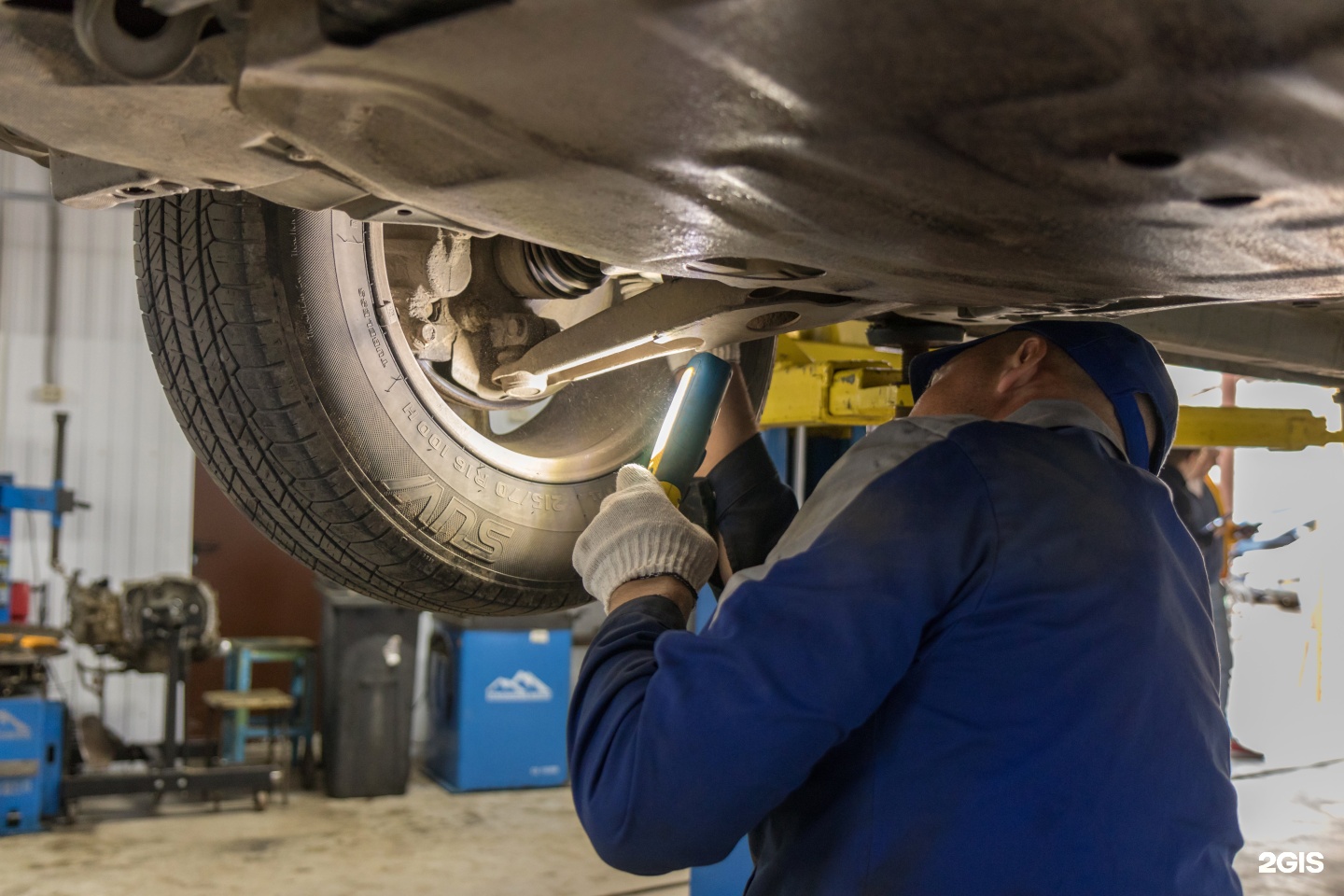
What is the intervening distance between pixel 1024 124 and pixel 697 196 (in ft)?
0.95

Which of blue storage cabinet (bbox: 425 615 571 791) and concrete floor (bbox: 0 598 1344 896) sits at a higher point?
blue storage cabinet (bbox: 425 615 571 791)

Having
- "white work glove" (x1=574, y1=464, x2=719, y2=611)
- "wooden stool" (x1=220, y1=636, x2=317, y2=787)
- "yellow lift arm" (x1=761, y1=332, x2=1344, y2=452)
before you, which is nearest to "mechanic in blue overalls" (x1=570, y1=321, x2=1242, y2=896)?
"white work glove" (x1=574, y1=464, x2=719, y2=611)

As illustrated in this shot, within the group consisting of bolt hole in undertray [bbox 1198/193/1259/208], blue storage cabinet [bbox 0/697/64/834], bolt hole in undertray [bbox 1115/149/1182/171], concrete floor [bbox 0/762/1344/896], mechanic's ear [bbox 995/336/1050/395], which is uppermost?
bolt hole in undertray [bbox 1115/149/1182/171]

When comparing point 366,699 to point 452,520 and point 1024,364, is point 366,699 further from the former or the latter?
point 1024,364

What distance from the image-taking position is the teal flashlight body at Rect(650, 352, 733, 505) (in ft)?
4.71

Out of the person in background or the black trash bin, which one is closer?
the person in background

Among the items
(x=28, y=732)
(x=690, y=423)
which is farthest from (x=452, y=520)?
(x=28, y=732)

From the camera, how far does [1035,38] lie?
2.19ft

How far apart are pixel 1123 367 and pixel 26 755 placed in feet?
17.4

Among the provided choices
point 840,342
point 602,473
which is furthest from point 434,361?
point 840,342

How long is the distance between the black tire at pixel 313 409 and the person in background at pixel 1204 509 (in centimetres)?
323

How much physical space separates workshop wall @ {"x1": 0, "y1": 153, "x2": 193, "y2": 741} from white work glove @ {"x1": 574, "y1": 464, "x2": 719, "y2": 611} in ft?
20.9

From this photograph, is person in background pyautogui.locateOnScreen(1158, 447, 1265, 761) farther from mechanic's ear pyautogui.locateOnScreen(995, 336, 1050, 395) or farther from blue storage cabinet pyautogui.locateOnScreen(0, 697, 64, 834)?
blue storage cabinet pyautogui.locateOnScreen(0, 697, 64, 834)

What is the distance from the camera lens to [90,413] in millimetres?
7137
